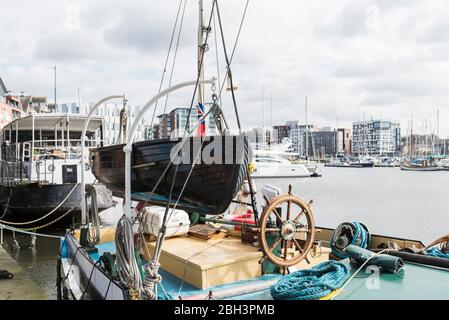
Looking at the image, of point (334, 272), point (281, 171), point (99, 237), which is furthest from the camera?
point (281, 171)

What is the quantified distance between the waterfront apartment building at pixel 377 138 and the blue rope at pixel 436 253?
586 feet

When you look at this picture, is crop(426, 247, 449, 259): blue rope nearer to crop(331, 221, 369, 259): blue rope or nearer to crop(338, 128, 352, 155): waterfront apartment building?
crop(331, 221, 369, 259): blue rope

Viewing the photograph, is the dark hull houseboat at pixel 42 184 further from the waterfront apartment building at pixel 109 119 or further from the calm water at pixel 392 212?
the calm water at pixel 392 212

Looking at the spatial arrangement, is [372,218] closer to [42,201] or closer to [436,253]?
[42,201]

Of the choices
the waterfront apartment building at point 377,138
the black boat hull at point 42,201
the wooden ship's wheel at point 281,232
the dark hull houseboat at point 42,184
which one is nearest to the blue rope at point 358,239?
the wooden ship's wheel at point 281,232

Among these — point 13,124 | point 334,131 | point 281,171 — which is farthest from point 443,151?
point 13,124

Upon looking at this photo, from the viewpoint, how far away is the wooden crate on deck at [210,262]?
530 centimetres

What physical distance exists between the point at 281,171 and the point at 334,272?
56051 mm

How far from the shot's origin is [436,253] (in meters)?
6.05

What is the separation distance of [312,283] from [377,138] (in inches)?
7644

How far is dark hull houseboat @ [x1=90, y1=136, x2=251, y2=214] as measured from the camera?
18.7ft

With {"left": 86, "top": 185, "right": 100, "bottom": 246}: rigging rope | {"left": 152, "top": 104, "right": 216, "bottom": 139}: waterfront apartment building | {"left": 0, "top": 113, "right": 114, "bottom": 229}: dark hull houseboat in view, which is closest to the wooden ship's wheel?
{"left": 152, "top": 104, "right": 216, "bottom": 139}: waterfront apartment building
